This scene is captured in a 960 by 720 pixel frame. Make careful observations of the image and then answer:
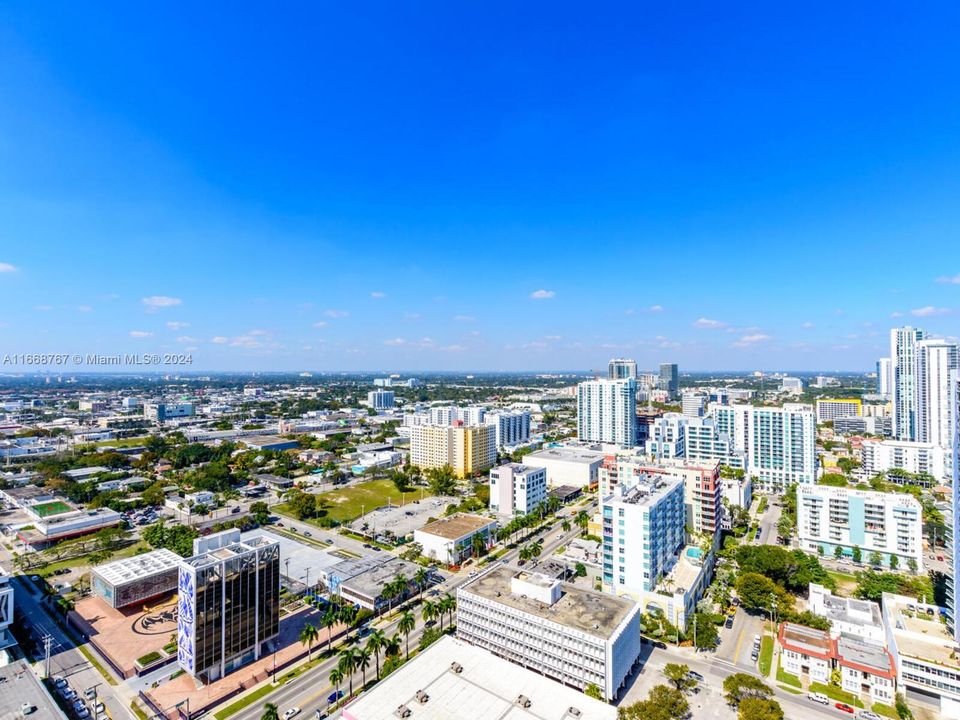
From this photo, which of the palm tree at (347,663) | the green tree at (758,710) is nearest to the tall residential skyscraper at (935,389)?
the green tree at (758,710)

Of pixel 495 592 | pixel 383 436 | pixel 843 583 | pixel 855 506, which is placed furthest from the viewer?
pixel 383 436

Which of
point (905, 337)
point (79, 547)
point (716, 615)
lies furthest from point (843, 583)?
point (905, 337)

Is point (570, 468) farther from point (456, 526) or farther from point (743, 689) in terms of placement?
point (743, 689)

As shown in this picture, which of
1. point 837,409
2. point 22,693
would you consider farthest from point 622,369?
point 22,693

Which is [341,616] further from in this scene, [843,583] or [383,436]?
[383,436]

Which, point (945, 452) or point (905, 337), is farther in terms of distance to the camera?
point (905, 337)

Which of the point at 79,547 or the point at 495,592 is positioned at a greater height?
the point at 495,592

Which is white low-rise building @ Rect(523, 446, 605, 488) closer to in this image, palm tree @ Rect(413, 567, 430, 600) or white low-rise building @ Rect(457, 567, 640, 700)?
palm tree @ Rect(413, 567, 430, 600)
